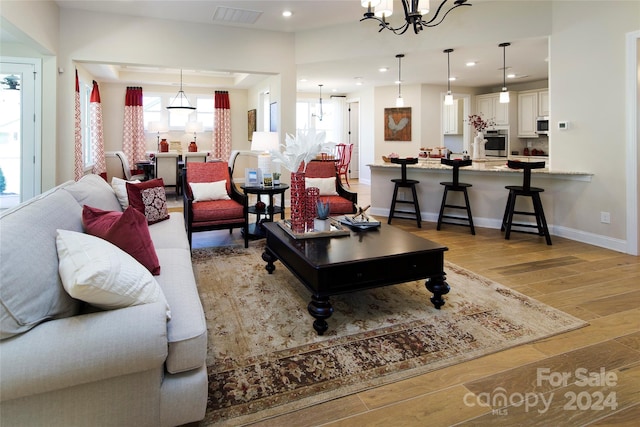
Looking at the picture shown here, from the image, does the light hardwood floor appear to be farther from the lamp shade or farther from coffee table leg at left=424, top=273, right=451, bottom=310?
the lamp shade

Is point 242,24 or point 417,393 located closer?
point 417,393

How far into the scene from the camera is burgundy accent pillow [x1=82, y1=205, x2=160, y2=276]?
1.97 metres

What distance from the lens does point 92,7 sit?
Answer: 5.30 meters

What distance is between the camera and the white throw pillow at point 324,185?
510 cm

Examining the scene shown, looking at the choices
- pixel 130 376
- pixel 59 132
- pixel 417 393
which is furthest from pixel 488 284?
pixel 59 132

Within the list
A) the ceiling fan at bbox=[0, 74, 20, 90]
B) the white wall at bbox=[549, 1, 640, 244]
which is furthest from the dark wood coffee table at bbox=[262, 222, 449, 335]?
the ceiling fan at bbox=[0, 74, 20, 90]

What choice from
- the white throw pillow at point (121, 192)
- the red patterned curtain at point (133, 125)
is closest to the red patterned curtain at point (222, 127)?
the red patterned curtain at point (133, 125)

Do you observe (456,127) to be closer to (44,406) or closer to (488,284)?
(488,284)

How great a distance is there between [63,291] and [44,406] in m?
0.39

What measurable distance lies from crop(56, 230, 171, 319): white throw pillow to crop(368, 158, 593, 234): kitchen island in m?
4.74

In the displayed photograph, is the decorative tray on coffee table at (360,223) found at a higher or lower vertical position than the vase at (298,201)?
lower

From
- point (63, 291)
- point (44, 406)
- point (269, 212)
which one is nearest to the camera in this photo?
point (44, 406)

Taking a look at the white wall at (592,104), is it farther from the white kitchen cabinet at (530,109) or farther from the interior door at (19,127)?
the interior door at (19,127)

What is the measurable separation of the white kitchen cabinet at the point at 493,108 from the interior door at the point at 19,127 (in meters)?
8.83
